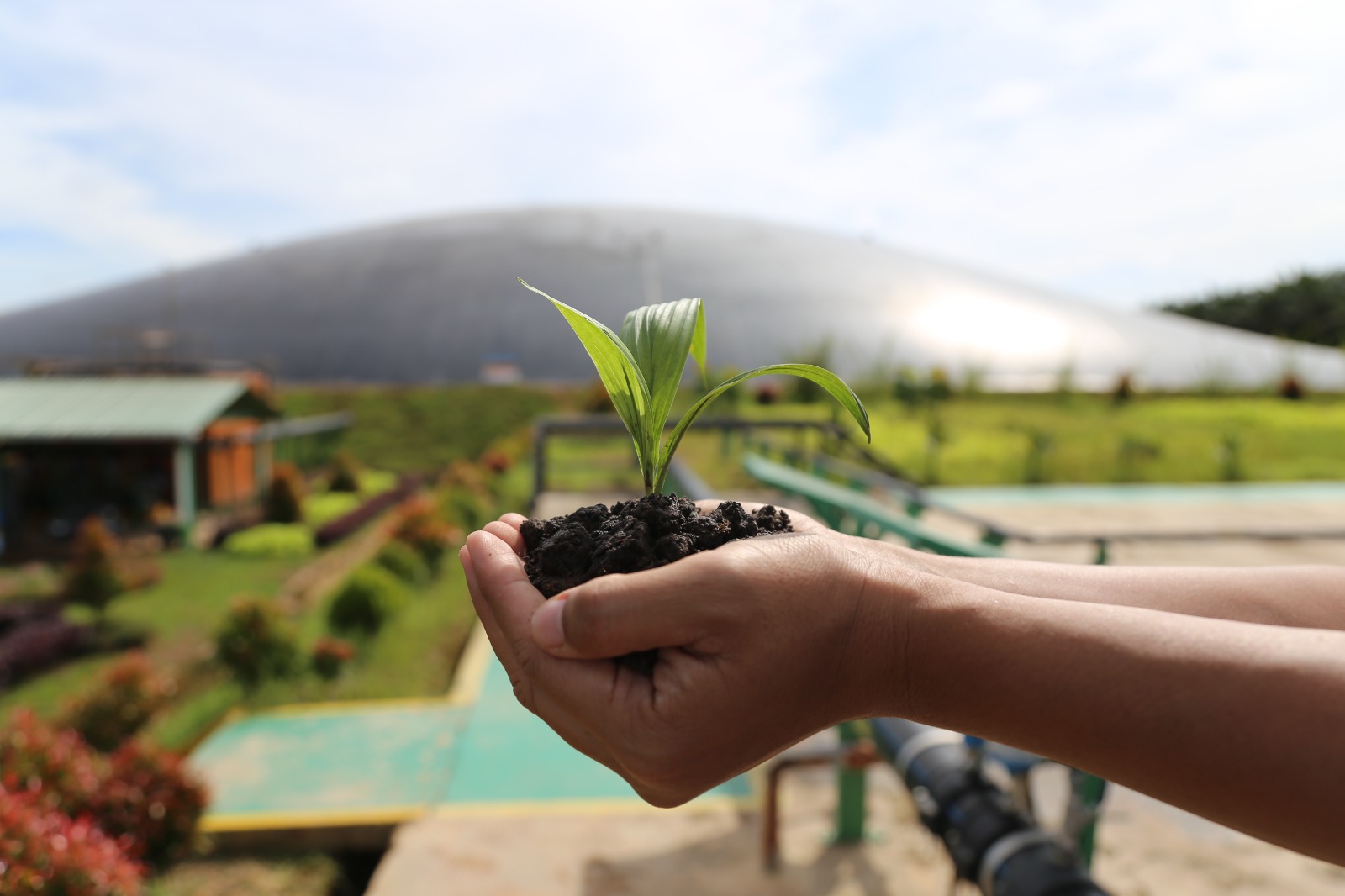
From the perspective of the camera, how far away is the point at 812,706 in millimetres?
902

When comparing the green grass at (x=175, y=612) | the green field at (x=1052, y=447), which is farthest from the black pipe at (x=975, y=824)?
the green grass at (x=175, y=612)

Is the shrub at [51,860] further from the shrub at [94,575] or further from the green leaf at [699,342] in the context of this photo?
the shrub at [94,575]

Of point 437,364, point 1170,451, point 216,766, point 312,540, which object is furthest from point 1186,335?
point 216,766

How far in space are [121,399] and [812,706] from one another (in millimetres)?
14724

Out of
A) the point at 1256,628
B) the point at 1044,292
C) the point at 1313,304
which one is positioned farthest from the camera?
the point at 1313,304

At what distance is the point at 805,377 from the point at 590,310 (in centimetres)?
2774

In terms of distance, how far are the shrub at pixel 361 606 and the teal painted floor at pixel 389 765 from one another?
1726mm

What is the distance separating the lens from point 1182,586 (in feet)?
3.56

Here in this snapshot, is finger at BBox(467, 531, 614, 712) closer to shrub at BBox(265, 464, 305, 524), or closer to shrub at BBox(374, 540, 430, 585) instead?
shrub at BBox(374, 540, 430, 585)

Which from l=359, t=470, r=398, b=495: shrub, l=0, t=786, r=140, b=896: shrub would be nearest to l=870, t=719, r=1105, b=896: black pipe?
l=0, t=786, r=140, b=896: shrub

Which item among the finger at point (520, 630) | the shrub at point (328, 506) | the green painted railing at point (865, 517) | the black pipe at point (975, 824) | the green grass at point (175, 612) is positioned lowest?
the green grass at point (175, 612)

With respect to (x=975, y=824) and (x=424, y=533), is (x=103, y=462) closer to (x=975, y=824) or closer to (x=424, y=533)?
(x=424, y=533)

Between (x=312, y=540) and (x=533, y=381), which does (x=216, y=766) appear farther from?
(x=533, y=381)

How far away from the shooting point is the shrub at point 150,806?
370 centimetres
